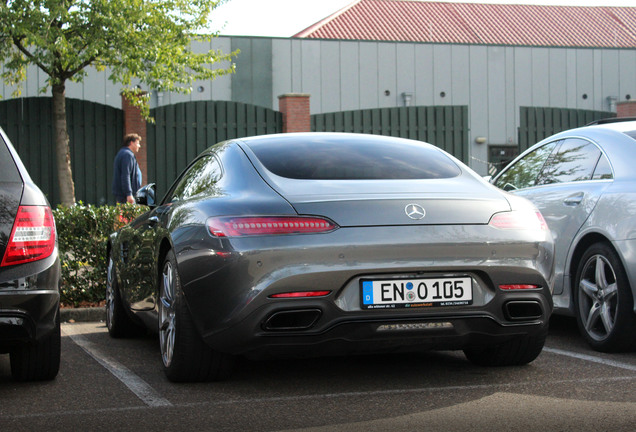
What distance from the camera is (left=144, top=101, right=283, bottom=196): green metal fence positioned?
66.8 feet

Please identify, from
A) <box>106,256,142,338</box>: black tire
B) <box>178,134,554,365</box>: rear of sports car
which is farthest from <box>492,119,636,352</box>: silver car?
<box>106,256,142,338</box>: black tire

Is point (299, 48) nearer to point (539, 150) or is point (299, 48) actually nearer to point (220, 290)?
point (539, 150)

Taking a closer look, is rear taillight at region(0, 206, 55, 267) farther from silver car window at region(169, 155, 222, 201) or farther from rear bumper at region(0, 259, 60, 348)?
silver car window at region(169, 155, 222, 201)

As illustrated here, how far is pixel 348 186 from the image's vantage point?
16.1ft

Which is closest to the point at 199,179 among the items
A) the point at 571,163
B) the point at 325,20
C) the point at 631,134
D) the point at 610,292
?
the point at 610,292

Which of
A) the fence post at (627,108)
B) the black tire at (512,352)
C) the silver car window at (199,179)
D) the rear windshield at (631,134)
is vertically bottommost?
the black tire at (512,352)

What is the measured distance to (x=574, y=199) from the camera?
6.50 m

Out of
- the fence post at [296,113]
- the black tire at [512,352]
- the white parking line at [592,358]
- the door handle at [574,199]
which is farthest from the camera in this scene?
the fence post at [296,113]

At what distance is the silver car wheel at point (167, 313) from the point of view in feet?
17.0

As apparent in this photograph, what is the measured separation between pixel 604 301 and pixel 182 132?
15.3 m

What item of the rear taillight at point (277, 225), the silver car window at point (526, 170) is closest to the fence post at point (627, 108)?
the silver car window at point (526, 170)

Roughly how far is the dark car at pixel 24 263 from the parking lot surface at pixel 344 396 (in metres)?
0.37

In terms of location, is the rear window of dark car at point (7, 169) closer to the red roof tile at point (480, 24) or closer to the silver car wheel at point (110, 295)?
the silver car wheel at point (110, 295)

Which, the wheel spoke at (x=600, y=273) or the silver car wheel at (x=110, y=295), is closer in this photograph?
the wheel spoke at (x=600, y=273)
